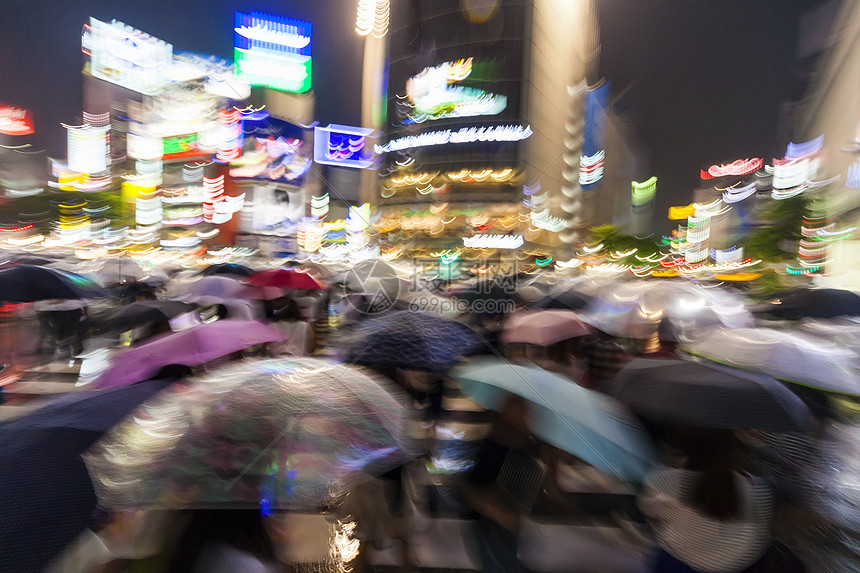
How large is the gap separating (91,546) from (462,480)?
1736 mm

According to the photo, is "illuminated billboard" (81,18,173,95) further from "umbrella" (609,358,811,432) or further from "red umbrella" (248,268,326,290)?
"umbrella" (609,358,811,432)

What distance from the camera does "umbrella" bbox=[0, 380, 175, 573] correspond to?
4.73 ft

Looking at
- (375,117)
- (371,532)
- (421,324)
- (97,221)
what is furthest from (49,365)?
(375,117)

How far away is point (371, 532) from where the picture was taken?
243cm

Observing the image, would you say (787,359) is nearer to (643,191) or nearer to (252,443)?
(252,443)

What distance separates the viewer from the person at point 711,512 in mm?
2121

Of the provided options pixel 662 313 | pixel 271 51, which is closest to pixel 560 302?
pixel 662 313

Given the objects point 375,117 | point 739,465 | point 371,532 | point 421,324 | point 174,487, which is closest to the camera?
point 174,487

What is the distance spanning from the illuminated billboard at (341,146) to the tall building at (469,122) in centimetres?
514

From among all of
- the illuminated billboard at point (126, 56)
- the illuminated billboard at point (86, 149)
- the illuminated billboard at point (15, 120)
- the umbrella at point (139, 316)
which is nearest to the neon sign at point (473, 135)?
the illuminated billboard at point (126, 56)

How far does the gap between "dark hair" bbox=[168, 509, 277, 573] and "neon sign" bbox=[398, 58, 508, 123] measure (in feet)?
178

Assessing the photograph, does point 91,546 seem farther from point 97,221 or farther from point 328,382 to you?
point 97,221

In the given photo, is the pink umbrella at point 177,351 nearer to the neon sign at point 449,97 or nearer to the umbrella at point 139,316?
the umbrella at point 139,316

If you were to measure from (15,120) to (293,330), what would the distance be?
4063 centimetres
